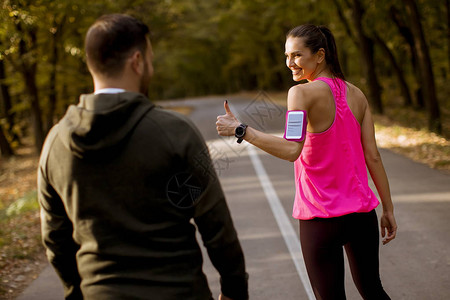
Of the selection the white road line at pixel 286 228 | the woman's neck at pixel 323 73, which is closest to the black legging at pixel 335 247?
the woman's neck at pixel 323 73

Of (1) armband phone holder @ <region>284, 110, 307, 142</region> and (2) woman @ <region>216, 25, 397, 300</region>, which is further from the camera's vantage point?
Result: (2) woman @ <region>216, 25, 397, 300</region>

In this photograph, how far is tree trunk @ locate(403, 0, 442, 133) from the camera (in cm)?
1573

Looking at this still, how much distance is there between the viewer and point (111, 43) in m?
1.81

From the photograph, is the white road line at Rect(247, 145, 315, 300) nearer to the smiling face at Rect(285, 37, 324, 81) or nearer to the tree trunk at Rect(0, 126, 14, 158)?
the smiling face at Rect(285, 37, 324, 81)

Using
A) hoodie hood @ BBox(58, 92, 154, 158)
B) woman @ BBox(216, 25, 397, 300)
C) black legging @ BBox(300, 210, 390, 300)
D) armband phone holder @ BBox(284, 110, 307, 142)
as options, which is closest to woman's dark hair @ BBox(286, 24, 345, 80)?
woman @ BBox(216, 25, 397, 300)

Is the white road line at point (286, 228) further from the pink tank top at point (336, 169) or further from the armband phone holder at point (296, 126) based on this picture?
the armband phone holder at point (296, 126)

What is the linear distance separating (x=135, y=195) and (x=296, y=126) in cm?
104

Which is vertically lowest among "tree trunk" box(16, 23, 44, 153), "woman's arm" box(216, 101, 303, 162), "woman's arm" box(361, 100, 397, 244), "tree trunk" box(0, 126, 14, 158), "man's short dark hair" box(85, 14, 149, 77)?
"tree trunk" box(0, 126, 14, 158)

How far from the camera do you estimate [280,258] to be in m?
Answer: 5.81

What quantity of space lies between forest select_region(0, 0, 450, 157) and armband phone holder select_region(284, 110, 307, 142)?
Answer: 24.8 ft

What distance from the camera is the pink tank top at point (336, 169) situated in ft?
8.68

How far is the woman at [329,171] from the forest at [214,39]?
7374 millimetres

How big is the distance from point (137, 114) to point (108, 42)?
0.29 metres

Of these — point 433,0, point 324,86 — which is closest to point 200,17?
point 433,0
